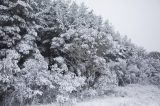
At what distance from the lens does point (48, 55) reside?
2061 cm

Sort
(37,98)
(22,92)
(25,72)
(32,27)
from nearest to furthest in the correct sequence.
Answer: (22,92), (25,72), (37,98), (32,27)

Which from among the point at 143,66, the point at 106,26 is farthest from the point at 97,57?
the point at 143,66

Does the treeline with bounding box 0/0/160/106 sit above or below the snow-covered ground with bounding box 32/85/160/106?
above

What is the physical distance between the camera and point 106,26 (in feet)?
121

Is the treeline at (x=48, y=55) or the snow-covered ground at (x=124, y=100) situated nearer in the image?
the treeline at (x=48, y=55)

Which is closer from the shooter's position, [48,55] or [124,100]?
[124,100]

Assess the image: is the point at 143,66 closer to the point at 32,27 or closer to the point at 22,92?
the point at 32,27

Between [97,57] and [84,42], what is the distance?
75.1 inches

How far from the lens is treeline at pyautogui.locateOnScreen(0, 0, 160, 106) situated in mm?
13148

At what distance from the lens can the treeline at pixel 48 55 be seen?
13148 mm

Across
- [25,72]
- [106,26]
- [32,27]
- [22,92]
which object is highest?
[106,26]

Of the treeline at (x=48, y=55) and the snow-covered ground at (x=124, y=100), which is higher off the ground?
the treeline at (x=48, y=55)

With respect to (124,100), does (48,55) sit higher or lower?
higher

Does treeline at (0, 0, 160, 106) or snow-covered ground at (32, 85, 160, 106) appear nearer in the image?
treeline at (0, 0, 160, 106)
